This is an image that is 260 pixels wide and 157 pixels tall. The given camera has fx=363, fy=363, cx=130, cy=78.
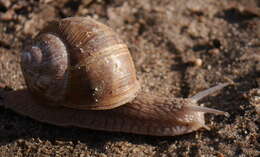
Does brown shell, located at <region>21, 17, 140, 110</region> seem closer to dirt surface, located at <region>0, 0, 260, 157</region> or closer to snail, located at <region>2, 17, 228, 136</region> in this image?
snail, located at <region>2, 17, 228, 136</region>

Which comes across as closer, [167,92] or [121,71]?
[121,71]

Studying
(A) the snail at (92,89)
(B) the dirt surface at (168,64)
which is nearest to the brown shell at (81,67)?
(A) the snail at (92,89)

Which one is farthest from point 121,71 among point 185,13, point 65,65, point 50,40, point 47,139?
point 185,13

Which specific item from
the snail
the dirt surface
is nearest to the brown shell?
the snail

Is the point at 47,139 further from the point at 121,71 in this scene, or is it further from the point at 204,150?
the point at 204,150

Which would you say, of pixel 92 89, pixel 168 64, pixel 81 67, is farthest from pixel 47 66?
pixel 168 64

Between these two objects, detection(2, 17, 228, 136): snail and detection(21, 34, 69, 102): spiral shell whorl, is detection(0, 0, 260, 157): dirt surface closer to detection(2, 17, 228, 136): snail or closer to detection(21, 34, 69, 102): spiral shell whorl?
detection(2, 17, 228, 136): snail
